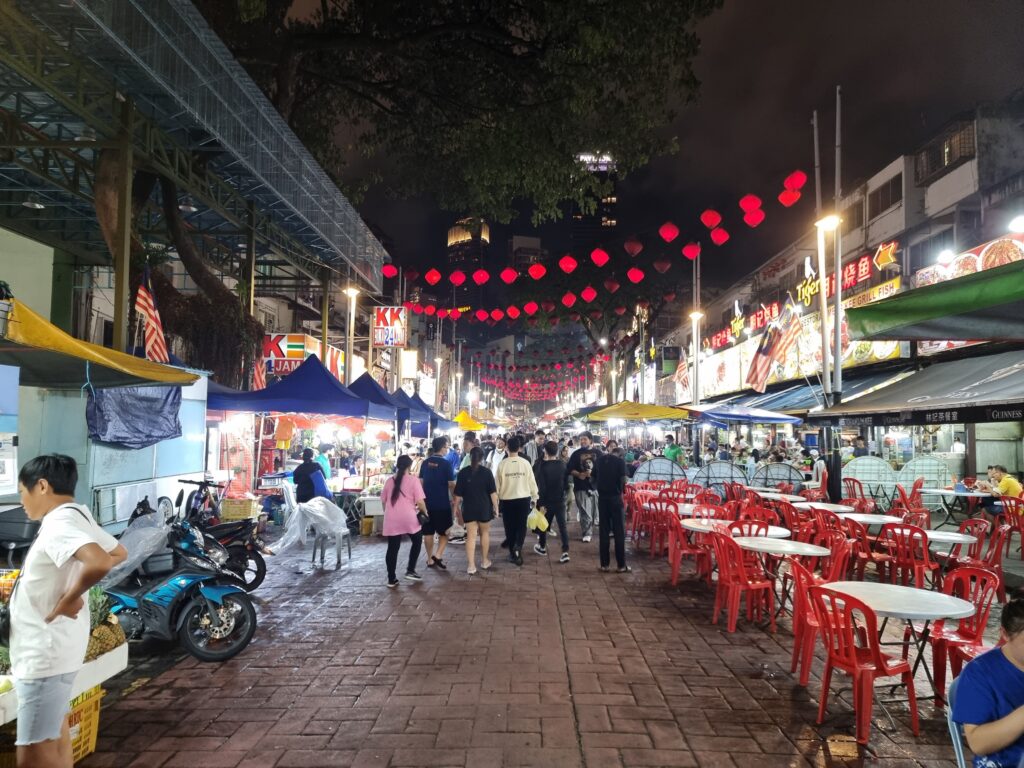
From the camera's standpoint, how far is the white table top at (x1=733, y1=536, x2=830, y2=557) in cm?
635

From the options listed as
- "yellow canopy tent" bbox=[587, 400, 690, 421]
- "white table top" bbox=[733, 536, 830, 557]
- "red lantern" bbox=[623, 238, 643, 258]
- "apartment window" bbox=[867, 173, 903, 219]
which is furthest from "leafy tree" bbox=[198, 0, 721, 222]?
"apartment window" bbox=[867, 173, 903, 219]

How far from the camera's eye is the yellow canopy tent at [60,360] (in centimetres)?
478

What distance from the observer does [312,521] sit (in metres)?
9.34

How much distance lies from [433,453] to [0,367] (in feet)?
16.9

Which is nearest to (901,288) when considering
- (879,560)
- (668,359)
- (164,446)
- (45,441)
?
(879,560)

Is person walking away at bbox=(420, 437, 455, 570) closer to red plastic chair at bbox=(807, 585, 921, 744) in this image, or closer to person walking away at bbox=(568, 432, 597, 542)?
person walking away at bbox=(568, 432, 597, 542)

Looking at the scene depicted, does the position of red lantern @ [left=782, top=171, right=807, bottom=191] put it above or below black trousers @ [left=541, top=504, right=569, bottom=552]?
above

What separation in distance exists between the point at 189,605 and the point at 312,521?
144 inches

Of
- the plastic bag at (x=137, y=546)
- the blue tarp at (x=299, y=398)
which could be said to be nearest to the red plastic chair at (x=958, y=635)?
the plastic bag at (x=137, y=546)

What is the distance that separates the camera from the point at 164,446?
9.55 metres

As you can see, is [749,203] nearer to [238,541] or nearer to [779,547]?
[779,547]

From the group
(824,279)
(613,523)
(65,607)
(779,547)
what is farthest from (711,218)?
(65,607)

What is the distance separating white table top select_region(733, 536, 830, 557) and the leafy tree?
26.0ft

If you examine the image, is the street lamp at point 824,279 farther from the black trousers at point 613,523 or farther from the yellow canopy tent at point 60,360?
the yellow canopy tent at point 60,360
